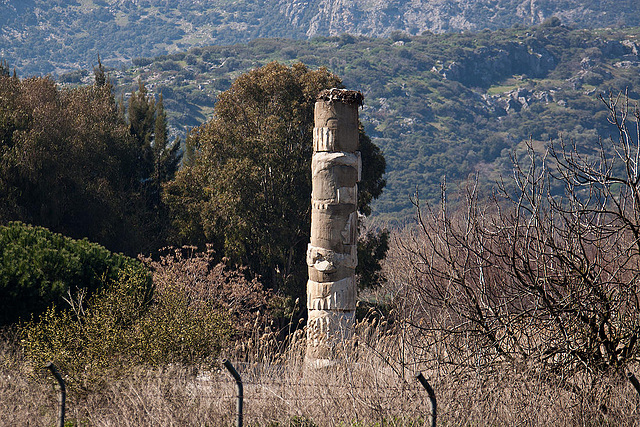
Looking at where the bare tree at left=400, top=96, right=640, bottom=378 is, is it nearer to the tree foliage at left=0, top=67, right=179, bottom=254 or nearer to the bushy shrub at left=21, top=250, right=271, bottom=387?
the bushy shrub at left=21, top=250, right=271, bottom=387

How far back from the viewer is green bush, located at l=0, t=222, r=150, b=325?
34.9ft

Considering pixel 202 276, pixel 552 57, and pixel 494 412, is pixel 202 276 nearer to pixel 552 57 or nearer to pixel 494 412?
pixel 494 412

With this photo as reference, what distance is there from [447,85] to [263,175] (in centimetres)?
9745

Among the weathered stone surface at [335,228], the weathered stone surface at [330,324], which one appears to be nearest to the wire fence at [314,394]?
the weathered stone surface at [330,324]

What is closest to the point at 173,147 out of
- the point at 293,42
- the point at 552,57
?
the point at 552,57

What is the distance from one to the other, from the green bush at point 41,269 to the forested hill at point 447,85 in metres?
59.5

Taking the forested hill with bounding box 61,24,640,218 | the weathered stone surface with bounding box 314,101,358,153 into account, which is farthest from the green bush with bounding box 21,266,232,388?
the forested hill with bounding box 61,24,640,218

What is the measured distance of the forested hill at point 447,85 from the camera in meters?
87.9

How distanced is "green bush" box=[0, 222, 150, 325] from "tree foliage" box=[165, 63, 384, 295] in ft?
20.2

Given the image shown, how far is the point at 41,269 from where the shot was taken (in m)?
11.0

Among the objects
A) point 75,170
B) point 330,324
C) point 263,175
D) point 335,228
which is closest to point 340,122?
point 335,228

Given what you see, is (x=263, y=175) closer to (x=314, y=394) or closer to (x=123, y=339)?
(x=123, y=339)

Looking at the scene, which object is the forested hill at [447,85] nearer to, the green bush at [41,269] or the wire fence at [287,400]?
the green bush at [41,269]

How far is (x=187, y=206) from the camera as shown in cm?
1912
